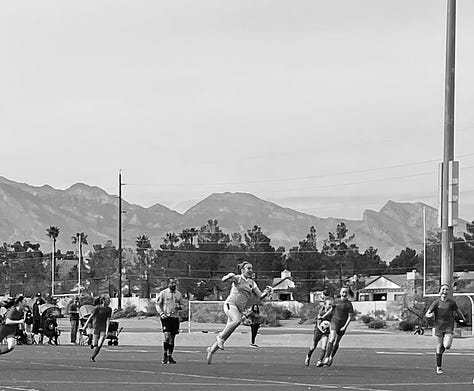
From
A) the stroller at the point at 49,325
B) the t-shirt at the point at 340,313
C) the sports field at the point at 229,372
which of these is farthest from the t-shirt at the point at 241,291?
the stroller at the point at 49,325

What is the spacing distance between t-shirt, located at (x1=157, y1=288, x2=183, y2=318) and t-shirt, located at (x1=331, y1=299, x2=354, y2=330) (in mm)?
3496

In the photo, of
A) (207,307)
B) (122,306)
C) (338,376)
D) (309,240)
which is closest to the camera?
(338,376)

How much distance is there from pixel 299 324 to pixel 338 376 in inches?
1850

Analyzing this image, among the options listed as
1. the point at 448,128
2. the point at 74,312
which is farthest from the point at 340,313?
the point at 74,312

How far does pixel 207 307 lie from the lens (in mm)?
66312

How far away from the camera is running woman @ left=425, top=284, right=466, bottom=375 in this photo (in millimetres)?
22625

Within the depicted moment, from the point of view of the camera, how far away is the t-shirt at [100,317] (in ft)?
90.9

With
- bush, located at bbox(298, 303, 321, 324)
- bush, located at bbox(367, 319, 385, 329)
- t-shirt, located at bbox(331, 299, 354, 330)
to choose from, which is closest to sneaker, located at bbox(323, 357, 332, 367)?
t-shirt, located at bbox(331, 299, 354, 330)

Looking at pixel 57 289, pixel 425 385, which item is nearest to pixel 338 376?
pixel 425 385

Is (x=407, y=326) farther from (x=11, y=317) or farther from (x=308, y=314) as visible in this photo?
(x=11, y=317)

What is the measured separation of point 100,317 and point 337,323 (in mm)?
6405

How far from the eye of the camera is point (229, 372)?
73.0ft

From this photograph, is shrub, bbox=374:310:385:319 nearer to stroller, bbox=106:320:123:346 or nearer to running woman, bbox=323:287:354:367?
stroller, bbox=106:320:123:346

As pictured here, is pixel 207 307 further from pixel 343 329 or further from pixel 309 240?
pixel 309 240
